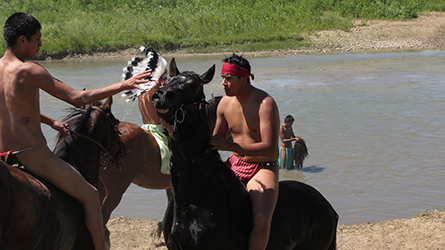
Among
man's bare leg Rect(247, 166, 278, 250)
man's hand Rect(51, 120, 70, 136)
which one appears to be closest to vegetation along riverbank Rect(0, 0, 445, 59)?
man's hand Rect(51, 120, 70, 136)

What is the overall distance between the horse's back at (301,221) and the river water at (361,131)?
3.11 metres

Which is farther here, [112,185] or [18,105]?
[112,185]

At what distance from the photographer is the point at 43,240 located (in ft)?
11.3

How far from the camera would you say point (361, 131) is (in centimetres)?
1254

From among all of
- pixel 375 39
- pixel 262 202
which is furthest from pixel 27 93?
pixel 375 39

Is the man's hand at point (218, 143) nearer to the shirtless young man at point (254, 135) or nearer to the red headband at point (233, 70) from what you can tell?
the shirtless young man at point (254, 135)

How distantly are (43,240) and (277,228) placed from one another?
5.82ft

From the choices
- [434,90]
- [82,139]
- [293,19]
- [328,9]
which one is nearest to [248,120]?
[82,139]

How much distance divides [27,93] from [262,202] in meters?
1.92

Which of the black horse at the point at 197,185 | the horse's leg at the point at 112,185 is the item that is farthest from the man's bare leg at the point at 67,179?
the horse's leg at the point at 112,185

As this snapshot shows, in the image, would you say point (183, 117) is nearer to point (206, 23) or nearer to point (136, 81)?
point (136, 81)

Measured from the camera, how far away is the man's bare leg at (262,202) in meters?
3.50

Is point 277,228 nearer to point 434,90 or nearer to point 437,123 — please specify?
point 437,123

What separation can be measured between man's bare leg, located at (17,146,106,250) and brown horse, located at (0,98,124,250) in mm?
56
